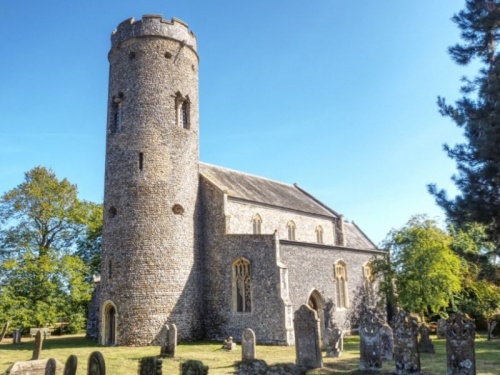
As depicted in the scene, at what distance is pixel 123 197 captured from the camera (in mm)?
20656

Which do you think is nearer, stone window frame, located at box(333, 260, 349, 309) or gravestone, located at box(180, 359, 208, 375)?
gravestone, located at box(180, 359, 208, 375)

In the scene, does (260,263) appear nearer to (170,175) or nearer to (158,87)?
(170,175)

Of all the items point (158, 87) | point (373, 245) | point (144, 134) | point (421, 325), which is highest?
point (158, 87)

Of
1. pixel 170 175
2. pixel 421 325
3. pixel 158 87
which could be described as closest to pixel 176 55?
pixel 158 87

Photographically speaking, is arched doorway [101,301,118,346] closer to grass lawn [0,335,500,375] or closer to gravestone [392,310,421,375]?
grass lawn [0,335,500,375]

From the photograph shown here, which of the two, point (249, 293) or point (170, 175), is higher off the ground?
point (170, 175)

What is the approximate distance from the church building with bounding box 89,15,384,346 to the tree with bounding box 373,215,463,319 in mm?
3326

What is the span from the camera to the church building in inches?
771

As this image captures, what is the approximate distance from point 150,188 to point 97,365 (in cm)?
1435

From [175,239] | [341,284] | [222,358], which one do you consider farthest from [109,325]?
[341,284]

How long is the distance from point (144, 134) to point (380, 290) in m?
15.3

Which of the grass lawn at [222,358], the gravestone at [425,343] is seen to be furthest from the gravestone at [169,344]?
the gravestone at [425,343]

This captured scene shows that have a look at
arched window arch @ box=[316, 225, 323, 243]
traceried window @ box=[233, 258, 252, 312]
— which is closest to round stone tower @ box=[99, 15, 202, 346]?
traceried window @ box=[233, 258, 252, 312]

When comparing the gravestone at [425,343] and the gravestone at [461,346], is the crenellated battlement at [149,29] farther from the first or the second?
the gravestone at [461,346]
